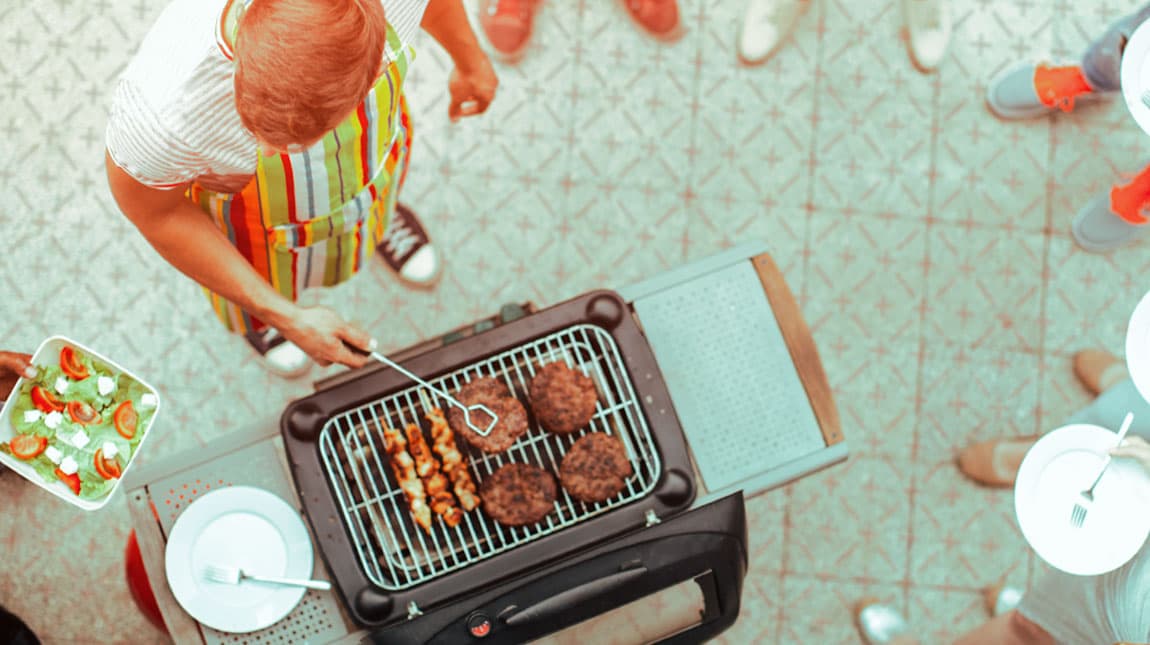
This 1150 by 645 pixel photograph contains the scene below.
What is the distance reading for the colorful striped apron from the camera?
1.23 meters

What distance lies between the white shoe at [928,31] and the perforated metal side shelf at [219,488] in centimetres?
171

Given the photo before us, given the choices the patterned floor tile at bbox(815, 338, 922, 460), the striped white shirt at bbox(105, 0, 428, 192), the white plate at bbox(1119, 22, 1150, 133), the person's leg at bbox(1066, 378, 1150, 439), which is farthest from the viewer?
the patterned floor tile at bbox(815, 338, 922, 460)

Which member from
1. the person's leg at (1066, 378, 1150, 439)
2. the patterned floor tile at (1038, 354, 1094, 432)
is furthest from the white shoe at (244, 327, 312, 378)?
the patterned floor tile at (1038, 354, 1094, 432)

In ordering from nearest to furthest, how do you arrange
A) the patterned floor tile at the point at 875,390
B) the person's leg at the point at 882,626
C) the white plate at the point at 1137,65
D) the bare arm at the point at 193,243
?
the bare arm at the point at 193,243 → the white plate at the point at 1137,65 → the person's leg at the point at 882,626 → the patterned floor tile at the point at 875,390

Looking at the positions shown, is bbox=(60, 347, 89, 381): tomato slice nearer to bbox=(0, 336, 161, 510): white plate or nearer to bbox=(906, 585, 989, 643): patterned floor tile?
bbox=(0, 336, 161, 510): white plate

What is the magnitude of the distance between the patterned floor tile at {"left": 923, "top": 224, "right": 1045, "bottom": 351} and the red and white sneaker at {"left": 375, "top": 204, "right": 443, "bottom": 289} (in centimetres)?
116

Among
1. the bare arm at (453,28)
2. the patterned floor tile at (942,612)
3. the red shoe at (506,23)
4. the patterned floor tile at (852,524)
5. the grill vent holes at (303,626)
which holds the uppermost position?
the bare arm at (453,28)

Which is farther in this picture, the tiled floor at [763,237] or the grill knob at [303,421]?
the tiled floor at [763,237]

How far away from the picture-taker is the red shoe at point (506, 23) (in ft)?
7.08

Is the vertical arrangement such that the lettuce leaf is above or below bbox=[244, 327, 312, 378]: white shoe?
above

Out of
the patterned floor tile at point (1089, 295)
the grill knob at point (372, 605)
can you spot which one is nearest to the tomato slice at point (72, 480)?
Answer: the grill knob at point (372, 605)

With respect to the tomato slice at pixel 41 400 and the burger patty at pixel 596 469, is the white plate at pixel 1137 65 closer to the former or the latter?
the burger patty at pixel 596 469

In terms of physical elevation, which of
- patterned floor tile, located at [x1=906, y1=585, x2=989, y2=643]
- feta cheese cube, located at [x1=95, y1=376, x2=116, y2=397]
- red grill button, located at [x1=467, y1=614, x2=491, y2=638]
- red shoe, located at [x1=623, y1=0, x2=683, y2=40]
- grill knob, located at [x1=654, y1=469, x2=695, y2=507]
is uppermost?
red shoe, located at [x1=623, y1=0, x2=683, y2=40]

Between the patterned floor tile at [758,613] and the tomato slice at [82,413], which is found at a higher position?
the tomato slice at [82,413]
